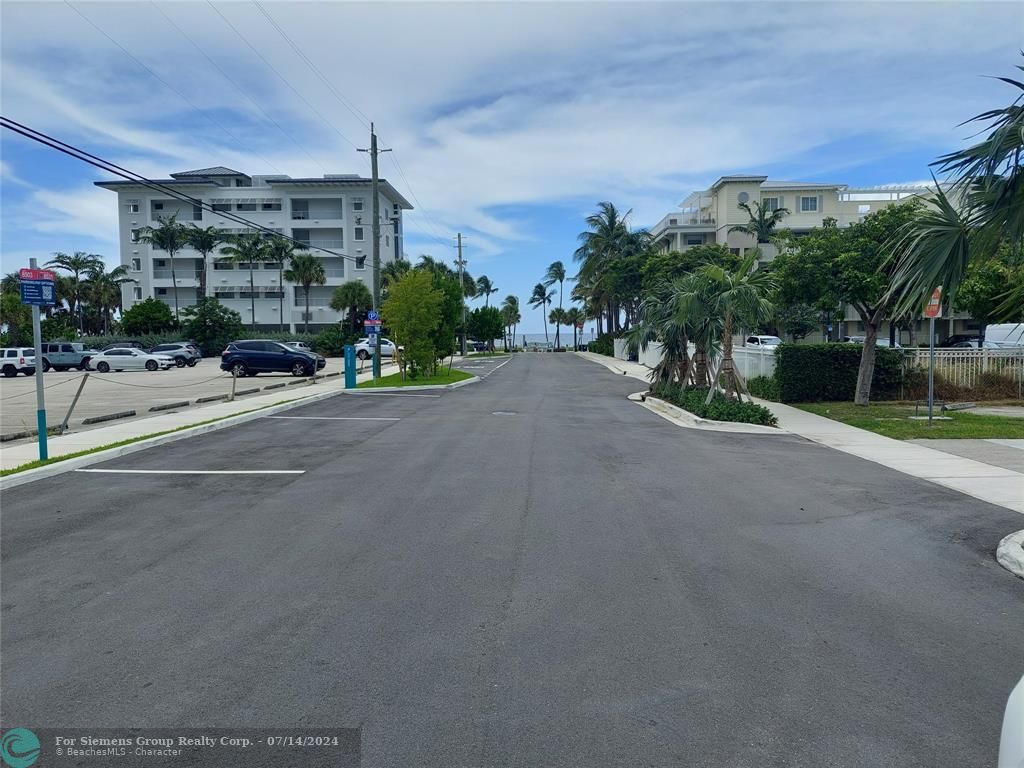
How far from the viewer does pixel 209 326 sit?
6344 cm

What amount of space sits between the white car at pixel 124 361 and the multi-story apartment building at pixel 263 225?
30.8m

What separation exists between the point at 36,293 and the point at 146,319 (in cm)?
6262

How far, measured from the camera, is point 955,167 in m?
7.40

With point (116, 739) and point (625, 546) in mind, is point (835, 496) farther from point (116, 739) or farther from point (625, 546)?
point (116, 739)

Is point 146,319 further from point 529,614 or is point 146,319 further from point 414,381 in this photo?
point 529,614

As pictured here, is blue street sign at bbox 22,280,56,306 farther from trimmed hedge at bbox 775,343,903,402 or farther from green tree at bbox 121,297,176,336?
green tree at bbox 121,297,176,336

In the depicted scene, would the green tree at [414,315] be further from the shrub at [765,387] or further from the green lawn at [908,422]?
the green lawn at [908,422]

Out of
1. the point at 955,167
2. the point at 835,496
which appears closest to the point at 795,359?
the point at 835,496

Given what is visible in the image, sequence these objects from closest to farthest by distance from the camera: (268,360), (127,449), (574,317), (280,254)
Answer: (127,449)
(268,360)
(280,254)
(574,317)

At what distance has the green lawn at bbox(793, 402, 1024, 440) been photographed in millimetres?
15203

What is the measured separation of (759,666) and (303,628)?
2.99 meters

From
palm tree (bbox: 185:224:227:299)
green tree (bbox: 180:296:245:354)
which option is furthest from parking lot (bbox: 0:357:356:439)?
palm tree (bbox: 185:224:227:299)

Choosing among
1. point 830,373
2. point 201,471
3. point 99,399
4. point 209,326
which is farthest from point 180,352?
point 201,471

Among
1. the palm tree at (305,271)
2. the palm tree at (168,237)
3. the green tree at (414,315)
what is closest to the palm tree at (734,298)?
the green tree at (414,315)
